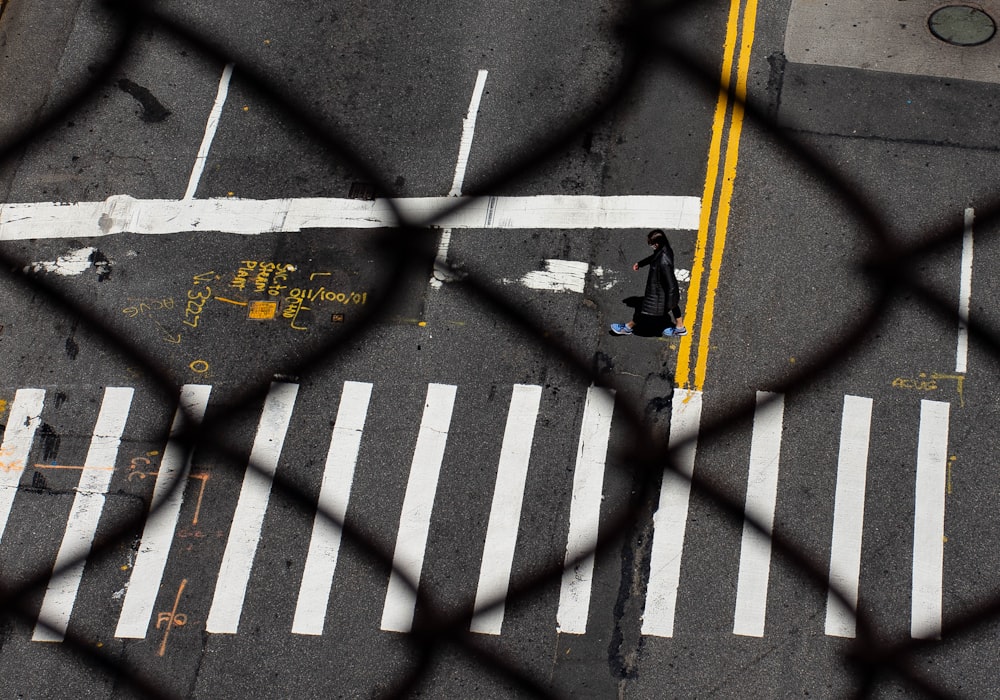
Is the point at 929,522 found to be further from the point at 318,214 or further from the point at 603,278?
the point at 318,214

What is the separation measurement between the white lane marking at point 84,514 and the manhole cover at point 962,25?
10.2m

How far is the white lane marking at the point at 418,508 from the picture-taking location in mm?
10172

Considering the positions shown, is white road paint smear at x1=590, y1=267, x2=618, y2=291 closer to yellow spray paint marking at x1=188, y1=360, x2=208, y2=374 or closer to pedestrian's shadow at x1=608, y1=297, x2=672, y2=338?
pedestrian's shadow at x1=608, y1=297, x2=672, y2=338

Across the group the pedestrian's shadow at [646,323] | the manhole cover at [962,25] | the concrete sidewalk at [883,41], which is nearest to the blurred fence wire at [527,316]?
the pedestrian's shadow at [646,323]

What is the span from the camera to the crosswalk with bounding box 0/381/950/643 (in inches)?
396

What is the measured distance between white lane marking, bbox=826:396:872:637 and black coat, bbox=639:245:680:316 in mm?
2068

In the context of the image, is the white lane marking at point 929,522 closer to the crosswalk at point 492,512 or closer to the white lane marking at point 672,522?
the crosswalk at point 492,512

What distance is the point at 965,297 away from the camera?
11.1 m

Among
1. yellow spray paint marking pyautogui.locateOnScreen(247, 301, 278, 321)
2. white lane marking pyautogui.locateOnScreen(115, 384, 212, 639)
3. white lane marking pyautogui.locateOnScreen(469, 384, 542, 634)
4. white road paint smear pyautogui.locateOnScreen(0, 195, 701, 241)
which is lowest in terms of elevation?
white lane marking pyautogui.locateOnScreen(115, 384, 212, 639)

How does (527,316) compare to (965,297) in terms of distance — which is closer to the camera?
(965,297)

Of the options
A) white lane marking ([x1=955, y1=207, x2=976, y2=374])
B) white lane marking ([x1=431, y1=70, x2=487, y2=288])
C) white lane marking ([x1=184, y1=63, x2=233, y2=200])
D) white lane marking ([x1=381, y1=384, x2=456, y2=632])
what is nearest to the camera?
white lane marking ([x1=381, y1=384, x2=456, y2=632])

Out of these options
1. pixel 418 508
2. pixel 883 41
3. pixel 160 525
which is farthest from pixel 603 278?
pixel 160 525

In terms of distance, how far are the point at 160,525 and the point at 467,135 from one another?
218 inches

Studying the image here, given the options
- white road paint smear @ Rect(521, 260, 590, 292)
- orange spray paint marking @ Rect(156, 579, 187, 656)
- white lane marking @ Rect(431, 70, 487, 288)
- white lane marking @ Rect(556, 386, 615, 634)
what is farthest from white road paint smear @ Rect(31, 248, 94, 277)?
white lane marking @ Rect(556, 386, 615, 634)
